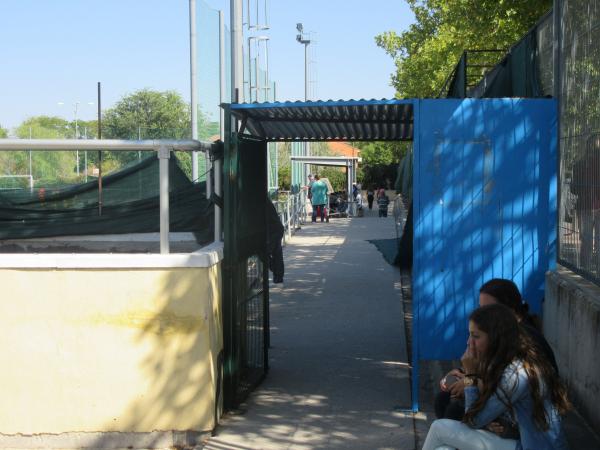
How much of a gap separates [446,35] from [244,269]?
54.7 ft

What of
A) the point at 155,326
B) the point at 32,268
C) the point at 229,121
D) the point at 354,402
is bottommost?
the point at 354,402

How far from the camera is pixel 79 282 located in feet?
20.2

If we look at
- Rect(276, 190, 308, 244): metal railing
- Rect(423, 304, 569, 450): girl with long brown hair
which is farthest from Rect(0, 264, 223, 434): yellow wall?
Rect(276, 190, 308, 244): metal railing

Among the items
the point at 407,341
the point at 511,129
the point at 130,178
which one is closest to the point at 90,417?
the point at 130,178

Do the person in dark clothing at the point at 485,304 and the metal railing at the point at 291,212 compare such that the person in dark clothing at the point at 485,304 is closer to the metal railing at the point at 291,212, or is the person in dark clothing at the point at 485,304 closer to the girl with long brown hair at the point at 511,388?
the girl with long brown hair at the point at 511,388

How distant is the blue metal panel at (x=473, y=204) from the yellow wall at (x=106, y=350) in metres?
1.75

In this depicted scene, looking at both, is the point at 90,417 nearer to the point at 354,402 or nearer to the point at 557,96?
the point at 354,402

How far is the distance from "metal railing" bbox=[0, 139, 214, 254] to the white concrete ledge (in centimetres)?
17

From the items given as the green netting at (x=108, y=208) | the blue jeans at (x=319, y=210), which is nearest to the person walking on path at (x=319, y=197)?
the blue jeans at (x=319, y=210)

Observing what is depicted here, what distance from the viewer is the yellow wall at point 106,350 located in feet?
20.1

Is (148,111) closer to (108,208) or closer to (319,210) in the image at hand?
(319,210)

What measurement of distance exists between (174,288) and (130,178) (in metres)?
1.57

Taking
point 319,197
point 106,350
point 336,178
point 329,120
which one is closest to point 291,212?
point 319,197

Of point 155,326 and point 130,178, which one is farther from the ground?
point 130,178
